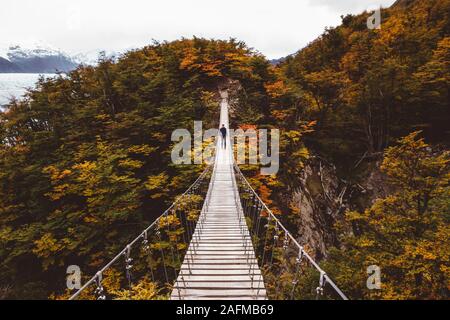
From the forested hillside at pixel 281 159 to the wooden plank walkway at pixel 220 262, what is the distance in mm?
3947

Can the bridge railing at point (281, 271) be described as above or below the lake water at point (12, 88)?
below

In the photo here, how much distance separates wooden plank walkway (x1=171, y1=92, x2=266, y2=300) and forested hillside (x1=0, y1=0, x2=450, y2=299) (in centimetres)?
395

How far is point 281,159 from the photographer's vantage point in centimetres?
1210

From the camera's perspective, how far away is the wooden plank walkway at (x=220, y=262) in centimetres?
358

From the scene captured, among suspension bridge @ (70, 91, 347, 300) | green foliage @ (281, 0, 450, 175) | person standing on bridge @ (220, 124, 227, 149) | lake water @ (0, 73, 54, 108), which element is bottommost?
suspension bridge @ (70, 91, 347, 300)

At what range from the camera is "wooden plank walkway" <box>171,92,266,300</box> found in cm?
358

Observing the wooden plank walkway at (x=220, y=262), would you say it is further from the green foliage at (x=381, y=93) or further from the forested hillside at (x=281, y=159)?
the green foliage at (x=381, y=93)

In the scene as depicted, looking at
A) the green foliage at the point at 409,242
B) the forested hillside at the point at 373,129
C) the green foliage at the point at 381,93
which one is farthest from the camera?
the green foliage at the point at 381,93

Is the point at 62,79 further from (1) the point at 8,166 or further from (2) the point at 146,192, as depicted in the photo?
(2) the point at 146,192

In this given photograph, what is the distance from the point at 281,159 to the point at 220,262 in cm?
829

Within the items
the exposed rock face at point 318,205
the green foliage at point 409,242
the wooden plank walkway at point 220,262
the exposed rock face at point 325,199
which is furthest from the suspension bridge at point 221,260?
the exposed rock face at point 325,199

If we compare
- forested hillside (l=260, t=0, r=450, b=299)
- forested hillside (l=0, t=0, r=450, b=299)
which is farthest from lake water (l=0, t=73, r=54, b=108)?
forested hillside (l=260, t=0, r=450, b=299)

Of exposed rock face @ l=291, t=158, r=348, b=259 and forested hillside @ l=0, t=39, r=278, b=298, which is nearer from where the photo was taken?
forested hillside @ l=0, t=39, r=278, b=298

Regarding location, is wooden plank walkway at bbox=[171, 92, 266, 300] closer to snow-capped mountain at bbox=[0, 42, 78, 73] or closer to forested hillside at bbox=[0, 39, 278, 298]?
forested hillside at bbox=[0, 39, 278, 298]
